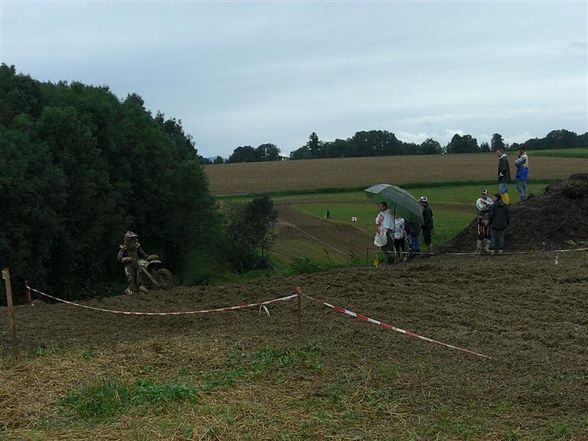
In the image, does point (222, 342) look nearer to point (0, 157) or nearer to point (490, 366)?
point (490, 366)

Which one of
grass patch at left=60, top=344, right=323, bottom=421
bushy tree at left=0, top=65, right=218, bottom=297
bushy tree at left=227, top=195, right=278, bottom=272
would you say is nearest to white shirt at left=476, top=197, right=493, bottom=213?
grass patch at left=60, top=344, right=323, bottom=421

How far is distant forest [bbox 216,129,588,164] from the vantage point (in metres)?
99.1

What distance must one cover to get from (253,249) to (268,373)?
27.5 m

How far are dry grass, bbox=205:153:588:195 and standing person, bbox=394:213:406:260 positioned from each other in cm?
3529

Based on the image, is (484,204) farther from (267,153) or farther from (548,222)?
(267,153)

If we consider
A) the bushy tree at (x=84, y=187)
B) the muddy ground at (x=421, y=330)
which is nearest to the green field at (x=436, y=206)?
the bushy tree at (x=84, y=187)

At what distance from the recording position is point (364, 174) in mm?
66375

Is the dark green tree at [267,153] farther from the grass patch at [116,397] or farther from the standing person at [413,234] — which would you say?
the grass patch at [116,397]

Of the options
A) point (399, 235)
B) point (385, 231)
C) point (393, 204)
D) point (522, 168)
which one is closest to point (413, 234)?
point (399, 235)

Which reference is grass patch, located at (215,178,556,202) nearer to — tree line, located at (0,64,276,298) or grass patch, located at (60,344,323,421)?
tree line, located at (0,64,276,298)

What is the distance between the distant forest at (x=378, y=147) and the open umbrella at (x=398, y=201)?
278 feet

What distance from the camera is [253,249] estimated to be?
35.3 metres

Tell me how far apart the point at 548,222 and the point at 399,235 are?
611 centimetres

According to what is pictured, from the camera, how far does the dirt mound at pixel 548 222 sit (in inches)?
800
